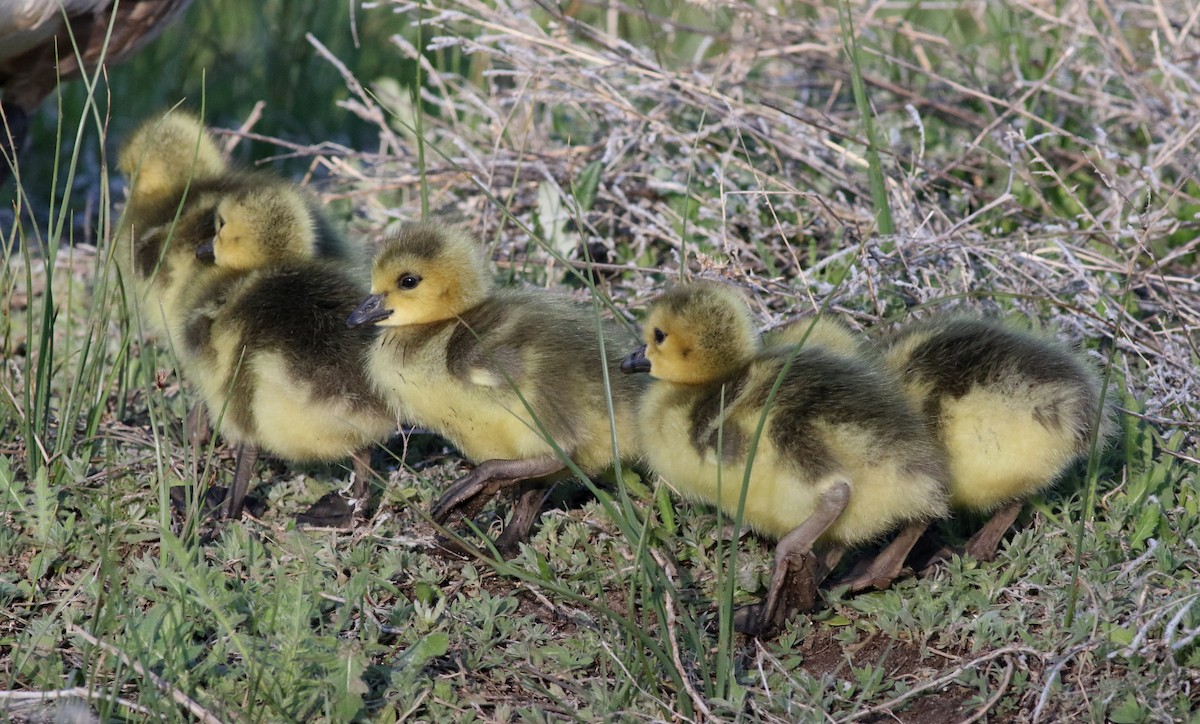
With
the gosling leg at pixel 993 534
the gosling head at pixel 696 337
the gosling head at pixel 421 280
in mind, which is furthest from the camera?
the gosling head at pixel 421 280

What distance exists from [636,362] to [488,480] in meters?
0.51

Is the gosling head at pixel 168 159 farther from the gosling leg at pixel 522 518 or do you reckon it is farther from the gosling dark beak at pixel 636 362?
the gosling dark beak at pixel 636 362

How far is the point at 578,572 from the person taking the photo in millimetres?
3211

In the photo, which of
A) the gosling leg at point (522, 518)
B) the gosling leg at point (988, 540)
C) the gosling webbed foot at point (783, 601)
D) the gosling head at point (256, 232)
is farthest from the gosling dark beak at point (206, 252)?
the gosling leg at point (988, 540)

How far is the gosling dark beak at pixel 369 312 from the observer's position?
3291 mm

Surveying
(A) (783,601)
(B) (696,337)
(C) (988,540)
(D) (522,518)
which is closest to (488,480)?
(D) (522,518)

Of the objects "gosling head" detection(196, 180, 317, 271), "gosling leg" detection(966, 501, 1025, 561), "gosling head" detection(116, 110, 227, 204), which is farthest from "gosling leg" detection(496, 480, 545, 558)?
"gosling head" detection(116, 110, 227, 204)

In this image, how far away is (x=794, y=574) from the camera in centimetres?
294

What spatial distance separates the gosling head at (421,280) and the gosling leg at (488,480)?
0.42 meters

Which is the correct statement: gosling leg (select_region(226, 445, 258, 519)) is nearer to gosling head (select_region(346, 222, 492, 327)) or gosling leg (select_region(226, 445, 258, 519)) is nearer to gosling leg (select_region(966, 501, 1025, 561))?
gosling head (select_region(346, 222, 492, 327))

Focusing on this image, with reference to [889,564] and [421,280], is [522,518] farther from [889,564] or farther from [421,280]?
[889,564]

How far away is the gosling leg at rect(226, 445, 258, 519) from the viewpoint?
3.47 meters

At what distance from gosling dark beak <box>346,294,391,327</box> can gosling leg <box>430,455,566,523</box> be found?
460mm

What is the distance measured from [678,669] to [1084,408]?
1.15 metres
